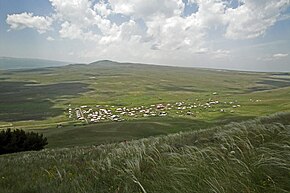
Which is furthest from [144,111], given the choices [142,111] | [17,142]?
[17,142]

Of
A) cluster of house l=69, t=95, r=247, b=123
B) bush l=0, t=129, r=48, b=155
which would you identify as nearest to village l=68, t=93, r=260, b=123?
cluster of house l=69, t=95, r=247, b=123

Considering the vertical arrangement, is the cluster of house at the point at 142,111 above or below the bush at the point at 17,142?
below

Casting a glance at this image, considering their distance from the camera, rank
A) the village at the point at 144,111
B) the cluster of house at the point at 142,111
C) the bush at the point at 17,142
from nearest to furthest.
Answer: the bush at the point at 17,142 → the village at the point at 144,111 → the cluster of house at the point at 142,111

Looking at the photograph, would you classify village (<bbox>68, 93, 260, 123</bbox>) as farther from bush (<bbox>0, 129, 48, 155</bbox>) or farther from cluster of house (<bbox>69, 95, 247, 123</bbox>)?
bush (<bbox>0, 129, 48, 155</bbox>)

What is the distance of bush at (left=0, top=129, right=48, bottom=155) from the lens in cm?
2830

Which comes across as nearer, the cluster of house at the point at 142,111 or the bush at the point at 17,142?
the bush at the point at 17,142

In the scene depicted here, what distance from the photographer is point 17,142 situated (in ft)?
94.8

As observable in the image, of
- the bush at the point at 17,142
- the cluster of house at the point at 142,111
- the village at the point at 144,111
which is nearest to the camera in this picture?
the bush at the point at 17,142

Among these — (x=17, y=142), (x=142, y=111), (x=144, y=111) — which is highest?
(x=17, y=142)

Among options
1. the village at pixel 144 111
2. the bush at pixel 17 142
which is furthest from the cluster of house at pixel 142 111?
the bush at pixel 17 142

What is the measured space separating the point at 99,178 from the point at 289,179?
3.69 metres

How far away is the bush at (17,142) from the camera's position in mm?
28297

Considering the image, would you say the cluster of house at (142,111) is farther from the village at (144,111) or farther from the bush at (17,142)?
the bush at (17,142)

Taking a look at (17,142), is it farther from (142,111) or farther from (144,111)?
(142,111)
